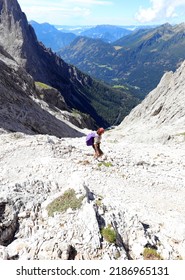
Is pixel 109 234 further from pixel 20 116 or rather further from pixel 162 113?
pixel 162 113

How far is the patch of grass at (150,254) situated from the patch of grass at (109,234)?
5.80ft

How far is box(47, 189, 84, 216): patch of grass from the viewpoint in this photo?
1580 cm

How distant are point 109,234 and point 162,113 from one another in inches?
2659

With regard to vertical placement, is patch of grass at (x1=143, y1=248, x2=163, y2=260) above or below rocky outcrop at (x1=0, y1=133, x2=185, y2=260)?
below

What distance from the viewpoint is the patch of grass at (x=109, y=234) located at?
14.2 meters

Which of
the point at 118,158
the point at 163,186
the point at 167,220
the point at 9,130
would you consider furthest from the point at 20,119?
the point at 167,220

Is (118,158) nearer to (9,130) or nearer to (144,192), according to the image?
(144,192)

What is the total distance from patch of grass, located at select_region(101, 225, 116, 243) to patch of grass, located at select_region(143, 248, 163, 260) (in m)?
1.77

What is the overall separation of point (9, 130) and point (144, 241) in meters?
28.7

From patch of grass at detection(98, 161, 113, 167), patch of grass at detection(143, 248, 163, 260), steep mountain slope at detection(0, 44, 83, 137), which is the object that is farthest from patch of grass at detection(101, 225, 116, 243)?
steep mountain slope at detection(0, 44, 83, 137)

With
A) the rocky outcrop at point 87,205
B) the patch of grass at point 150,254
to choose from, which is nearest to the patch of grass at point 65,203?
the rocky outcrop at point 87,205

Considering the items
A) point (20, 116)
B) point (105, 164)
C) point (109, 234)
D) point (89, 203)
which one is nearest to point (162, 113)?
point (20, 116)

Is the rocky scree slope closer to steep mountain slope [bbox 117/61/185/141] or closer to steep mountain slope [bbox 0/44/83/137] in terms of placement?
steep mountain slope [bbox 0/44/83/137]

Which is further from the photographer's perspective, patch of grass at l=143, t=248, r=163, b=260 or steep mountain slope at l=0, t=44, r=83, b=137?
steep mountain slope at l=0, t=44, r=83, b=137
